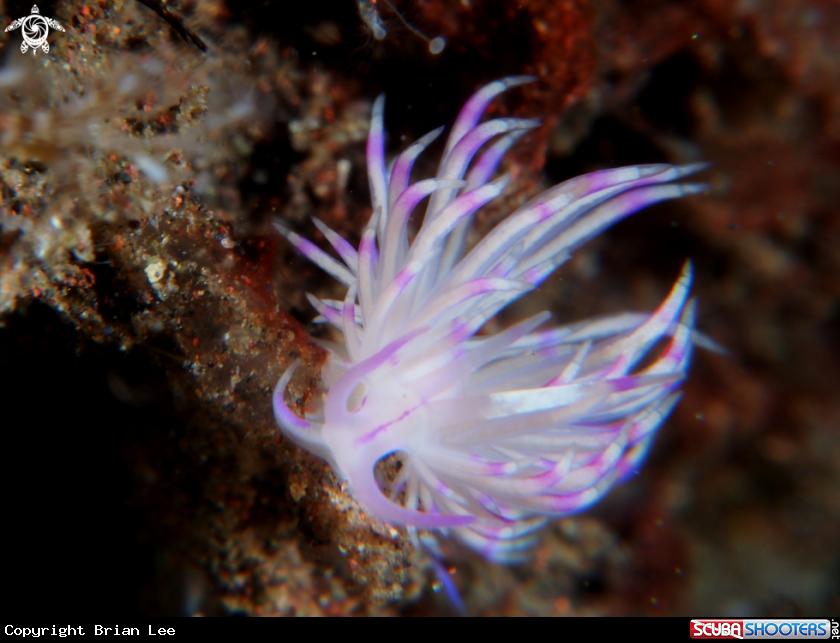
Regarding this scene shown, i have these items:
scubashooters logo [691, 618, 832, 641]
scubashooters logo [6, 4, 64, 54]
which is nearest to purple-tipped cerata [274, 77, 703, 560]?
scubashooters logo [6, 4, 64, 54]

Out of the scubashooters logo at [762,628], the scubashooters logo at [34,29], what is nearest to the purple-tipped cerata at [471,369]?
the scubashooters logo at [34,29]

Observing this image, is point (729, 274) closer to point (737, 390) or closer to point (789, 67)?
point (737, 390)

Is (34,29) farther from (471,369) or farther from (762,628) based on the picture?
(762,628)

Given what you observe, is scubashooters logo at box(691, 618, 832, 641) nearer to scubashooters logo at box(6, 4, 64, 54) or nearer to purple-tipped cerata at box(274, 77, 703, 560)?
purple-tipped cerata at box(274, 77, 703, 560)

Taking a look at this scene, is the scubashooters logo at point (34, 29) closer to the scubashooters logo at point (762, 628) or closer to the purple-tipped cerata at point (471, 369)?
the purple-tipped cerata at point (471, 369)

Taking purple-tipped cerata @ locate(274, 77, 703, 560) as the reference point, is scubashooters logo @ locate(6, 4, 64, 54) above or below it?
above

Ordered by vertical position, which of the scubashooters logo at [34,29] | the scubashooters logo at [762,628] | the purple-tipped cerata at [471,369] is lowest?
the scubashooters logo at [762,628]
